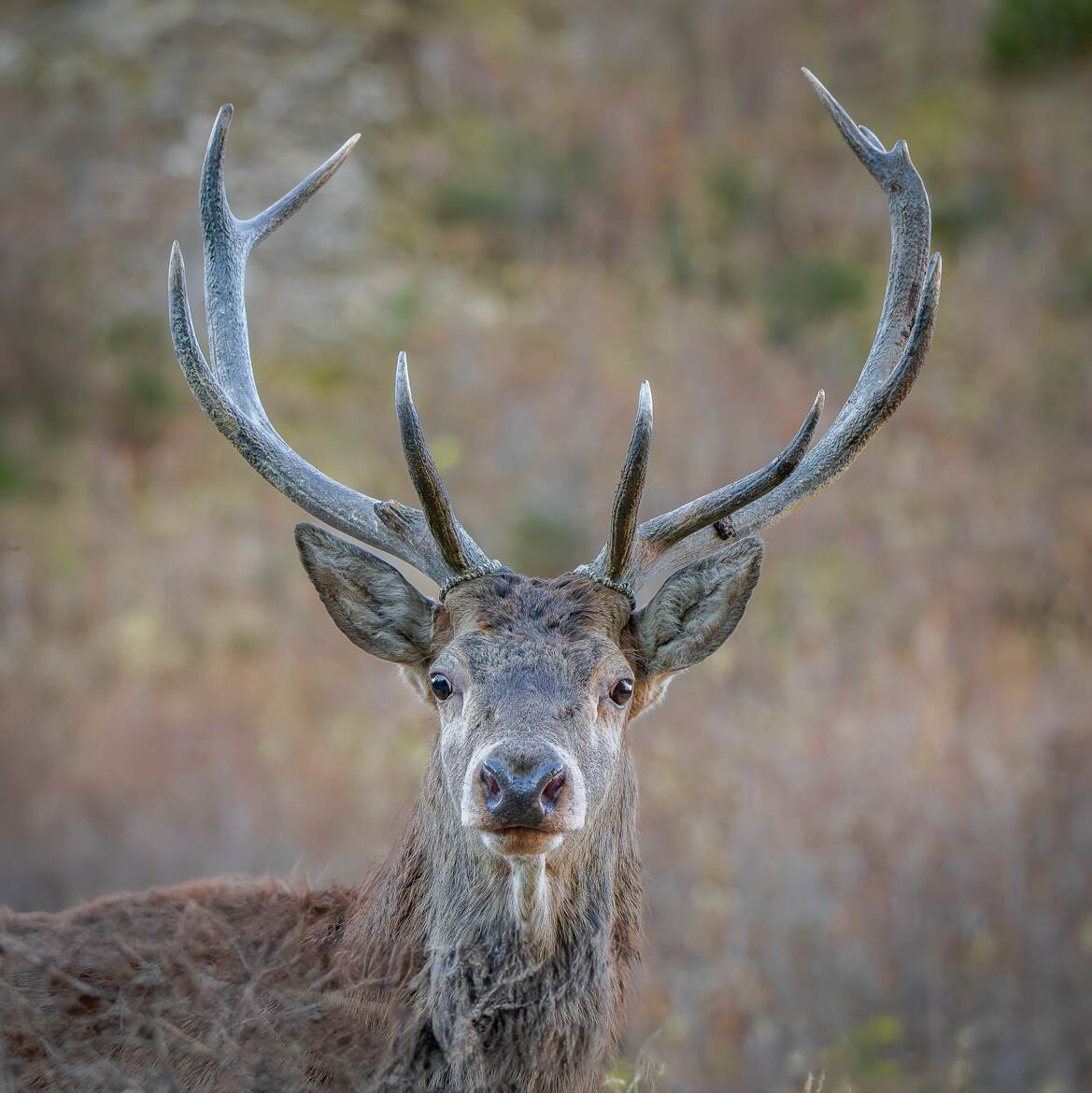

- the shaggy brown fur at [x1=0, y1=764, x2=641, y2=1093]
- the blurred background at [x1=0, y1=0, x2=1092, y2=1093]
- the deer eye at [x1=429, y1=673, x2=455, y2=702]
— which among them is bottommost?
the shaggy brown fur at [x1=0, y1=764, x2=641, y2=1093]

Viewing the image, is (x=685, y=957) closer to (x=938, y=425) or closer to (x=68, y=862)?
(x=68, y=862)

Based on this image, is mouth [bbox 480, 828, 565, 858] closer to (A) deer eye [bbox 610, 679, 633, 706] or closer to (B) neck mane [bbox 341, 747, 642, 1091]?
(B) neck mane [bbox 341, 747, 642, 1091]

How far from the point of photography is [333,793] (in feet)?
38.9

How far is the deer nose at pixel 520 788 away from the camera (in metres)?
3.95

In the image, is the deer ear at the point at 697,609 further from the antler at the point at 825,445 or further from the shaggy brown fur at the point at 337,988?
the shaggy brown fur at the point at 337,988

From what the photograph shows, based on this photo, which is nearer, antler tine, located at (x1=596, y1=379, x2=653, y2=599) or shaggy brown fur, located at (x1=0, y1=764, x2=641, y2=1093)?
shaggy brown fur, located at (x1=0, y1=764, x2=641, y2=1093)

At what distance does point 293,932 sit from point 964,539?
1153cm

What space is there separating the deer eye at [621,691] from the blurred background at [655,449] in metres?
1.73

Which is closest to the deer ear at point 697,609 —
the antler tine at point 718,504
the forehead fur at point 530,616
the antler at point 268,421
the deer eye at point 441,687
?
the forehead fur at point 530,616

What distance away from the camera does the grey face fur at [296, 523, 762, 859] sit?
159 inches

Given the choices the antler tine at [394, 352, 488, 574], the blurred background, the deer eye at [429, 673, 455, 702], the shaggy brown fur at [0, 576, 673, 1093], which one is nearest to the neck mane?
the shaggy brown fur at [0, 576, 673, 1093]

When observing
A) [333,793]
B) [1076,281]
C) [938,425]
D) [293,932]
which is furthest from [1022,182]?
[293,932]

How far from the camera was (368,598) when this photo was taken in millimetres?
5023

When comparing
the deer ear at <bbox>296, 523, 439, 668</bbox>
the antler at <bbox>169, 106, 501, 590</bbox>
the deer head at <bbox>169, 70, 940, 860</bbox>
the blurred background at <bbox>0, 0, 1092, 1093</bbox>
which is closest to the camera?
the deer head at <bbox>169, 70, 940, 860</bbox>
